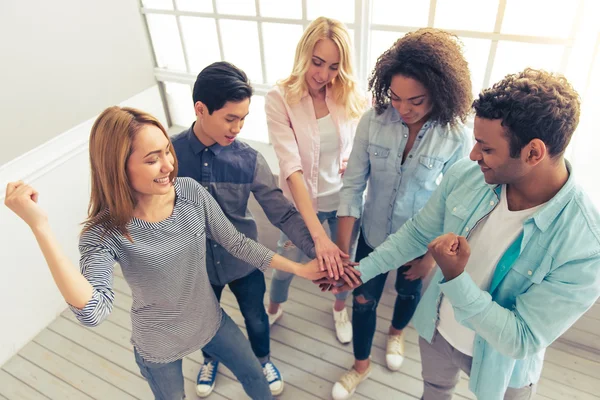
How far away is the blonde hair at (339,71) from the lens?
5.64 ft

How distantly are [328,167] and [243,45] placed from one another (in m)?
1.12

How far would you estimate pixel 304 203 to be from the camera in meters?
1.88

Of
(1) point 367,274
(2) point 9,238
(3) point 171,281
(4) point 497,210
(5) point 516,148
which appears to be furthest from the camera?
(2) point 9,238

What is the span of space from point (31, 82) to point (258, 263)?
1614mm

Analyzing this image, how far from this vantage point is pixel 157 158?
4.33 feet

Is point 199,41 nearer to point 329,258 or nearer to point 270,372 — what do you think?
point 329,258

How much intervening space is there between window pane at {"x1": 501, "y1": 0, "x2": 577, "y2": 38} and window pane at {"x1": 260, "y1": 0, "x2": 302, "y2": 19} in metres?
1.03

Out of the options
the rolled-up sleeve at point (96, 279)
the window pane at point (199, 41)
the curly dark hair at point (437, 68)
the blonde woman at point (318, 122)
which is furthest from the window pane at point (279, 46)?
the rolled-up sleeve at point (96, 279)

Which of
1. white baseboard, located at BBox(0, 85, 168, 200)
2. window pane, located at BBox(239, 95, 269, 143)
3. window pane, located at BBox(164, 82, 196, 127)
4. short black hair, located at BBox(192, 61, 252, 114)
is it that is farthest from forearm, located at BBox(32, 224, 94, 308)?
window pane, located at BBox(164, 82, 196, 127)

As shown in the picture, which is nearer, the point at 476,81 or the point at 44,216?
the point at 44,216

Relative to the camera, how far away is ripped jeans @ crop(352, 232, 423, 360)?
198cm

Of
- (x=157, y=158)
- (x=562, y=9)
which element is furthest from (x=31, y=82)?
(x=562, y=9)

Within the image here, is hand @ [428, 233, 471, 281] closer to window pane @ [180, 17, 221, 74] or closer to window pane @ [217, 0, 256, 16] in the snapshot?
window pane @ [217, 0, 256, 16]

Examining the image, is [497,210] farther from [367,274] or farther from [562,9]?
[562,9]
